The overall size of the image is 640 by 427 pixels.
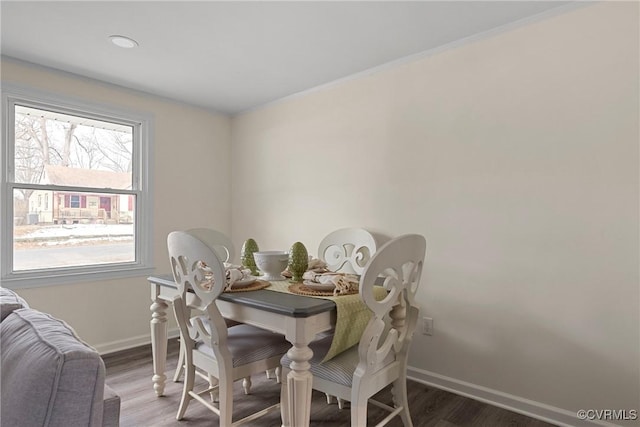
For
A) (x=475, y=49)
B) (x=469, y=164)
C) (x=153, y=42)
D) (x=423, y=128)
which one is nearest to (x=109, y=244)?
(x=153, y=42)

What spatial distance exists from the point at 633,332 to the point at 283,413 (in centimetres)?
175

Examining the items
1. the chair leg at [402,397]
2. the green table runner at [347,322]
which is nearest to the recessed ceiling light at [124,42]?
the green table runner at [347,322]

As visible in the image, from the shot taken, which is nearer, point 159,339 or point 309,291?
point 309,291

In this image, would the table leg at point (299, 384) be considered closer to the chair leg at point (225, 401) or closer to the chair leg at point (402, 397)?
the chair leg at point (225, 401)

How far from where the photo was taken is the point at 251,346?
1825 mm

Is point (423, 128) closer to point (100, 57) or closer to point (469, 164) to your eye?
point (469, 164)

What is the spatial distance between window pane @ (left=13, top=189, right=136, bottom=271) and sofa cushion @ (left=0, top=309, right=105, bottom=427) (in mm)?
2312

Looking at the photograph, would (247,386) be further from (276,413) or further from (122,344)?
(122,344)

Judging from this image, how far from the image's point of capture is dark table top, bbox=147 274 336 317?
147 centimetres

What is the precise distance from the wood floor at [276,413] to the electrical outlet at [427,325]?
0.35 meters

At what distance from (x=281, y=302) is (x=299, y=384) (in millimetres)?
340

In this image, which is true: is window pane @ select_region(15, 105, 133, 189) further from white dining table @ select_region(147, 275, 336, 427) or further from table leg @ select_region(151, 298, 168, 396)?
white dining table @ select_region(147, 275, 336, 427)

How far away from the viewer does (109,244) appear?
10.3 feet

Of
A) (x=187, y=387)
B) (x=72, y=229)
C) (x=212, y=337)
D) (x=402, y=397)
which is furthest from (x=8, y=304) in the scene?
(x=72, y=229)
